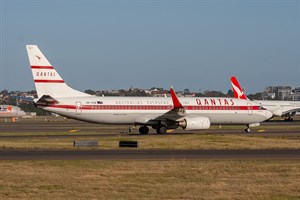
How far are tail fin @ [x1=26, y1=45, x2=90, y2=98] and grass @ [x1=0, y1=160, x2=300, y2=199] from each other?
91.0 ft

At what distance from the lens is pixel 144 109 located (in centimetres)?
5856

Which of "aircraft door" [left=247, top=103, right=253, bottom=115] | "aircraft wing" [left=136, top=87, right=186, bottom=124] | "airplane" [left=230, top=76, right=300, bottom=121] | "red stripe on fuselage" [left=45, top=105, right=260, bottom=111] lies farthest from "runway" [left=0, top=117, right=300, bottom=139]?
"airplane" [left=230, top=76, right=300, bottom=121]

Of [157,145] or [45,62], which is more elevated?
[45,62]

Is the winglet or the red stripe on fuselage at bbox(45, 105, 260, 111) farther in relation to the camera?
the winglet

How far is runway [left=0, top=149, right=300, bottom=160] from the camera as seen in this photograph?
104ft

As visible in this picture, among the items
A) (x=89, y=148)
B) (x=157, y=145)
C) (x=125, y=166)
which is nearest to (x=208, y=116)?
(x=157, y=145)

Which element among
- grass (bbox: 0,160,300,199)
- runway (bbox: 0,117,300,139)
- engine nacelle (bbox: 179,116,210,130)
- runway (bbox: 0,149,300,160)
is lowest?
grass (bbox: 0,160,300,199)

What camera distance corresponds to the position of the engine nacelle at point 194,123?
186 feet

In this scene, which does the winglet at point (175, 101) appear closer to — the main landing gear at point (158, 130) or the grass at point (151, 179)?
the main landing gear at point (158, 130)

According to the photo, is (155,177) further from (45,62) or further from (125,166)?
(45,62)

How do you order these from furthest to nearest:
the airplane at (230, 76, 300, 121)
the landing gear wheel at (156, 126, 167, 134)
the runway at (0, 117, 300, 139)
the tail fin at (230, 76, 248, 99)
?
1. the airplane at (230, 76, 300, 121)
2. the tail fin at (230, 76, 248, 99)
3. the landing gear wheel at (156, 126, 167, 134)
4. the runway at (0, 117, 300, 139)

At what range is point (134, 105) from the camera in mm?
58344

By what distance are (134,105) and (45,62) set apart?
9.06 metres

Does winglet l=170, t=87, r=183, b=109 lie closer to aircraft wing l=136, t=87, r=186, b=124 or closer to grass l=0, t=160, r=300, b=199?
aircraft wing l=136, t=87, r=186, b=124
